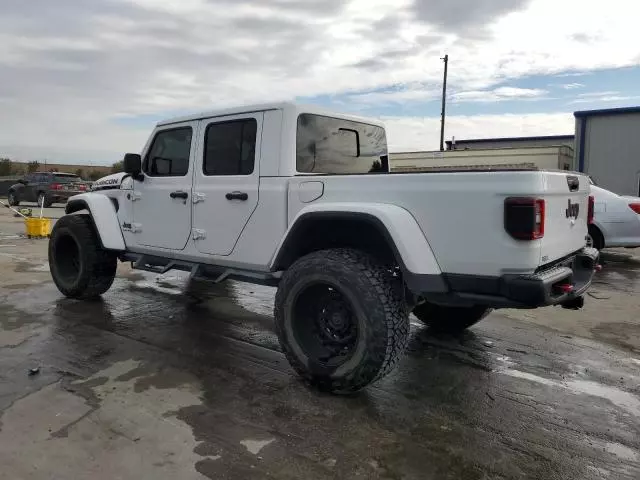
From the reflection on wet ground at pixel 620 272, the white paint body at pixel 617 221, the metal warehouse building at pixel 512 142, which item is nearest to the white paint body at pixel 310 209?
the reflection on wet ground at pixel 620 272

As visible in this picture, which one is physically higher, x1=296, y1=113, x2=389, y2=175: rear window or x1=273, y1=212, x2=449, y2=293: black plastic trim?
x1=296, y1=113, x2=389, y2=175: rear window

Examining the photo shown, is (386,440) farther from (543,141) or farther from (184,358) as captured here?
(543,141)

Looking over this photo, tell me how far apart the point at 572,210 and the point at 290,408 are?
234 centimetres

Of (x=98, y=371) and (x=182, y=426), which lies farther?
(x=98, y=371)

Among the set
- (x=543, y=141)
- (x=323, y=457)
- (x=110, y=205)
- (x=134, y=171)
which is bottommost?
(x=323, y=457)

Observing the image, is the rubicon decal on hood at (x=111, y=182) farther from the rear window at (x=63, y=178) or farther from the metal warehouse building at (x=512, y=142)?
the metal warehouse building at (x=512, y=142)

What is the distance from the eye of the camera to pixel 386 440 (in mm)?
3049

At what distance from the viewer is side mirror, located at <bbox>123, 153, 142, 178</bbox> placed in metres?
5.25

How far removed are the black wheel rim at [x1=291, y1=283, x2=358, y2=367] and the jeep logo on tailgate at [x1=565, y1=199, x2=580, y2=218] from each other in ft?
5.31

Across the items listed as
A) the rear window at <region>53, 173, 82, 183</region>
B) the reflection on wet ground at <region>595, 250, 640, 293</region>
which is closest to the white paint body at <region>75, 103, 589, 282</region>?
the reflection on wet ground at <region>595, 250, 640, 293</region>

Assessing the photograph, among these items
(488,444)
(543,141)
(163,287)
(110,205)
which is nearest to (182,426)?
(488,444)

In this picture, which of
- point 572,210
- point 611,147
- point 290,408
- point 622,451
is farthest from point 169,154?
point 611,147

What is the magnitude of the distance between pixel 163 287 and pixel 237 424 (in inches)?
171

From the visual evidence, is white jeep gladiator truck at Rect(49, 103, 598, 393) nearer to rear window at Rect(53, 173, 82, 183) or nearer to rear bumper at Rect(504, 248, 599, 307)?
rear bumper at Rect(504, 248, 599, 307)
